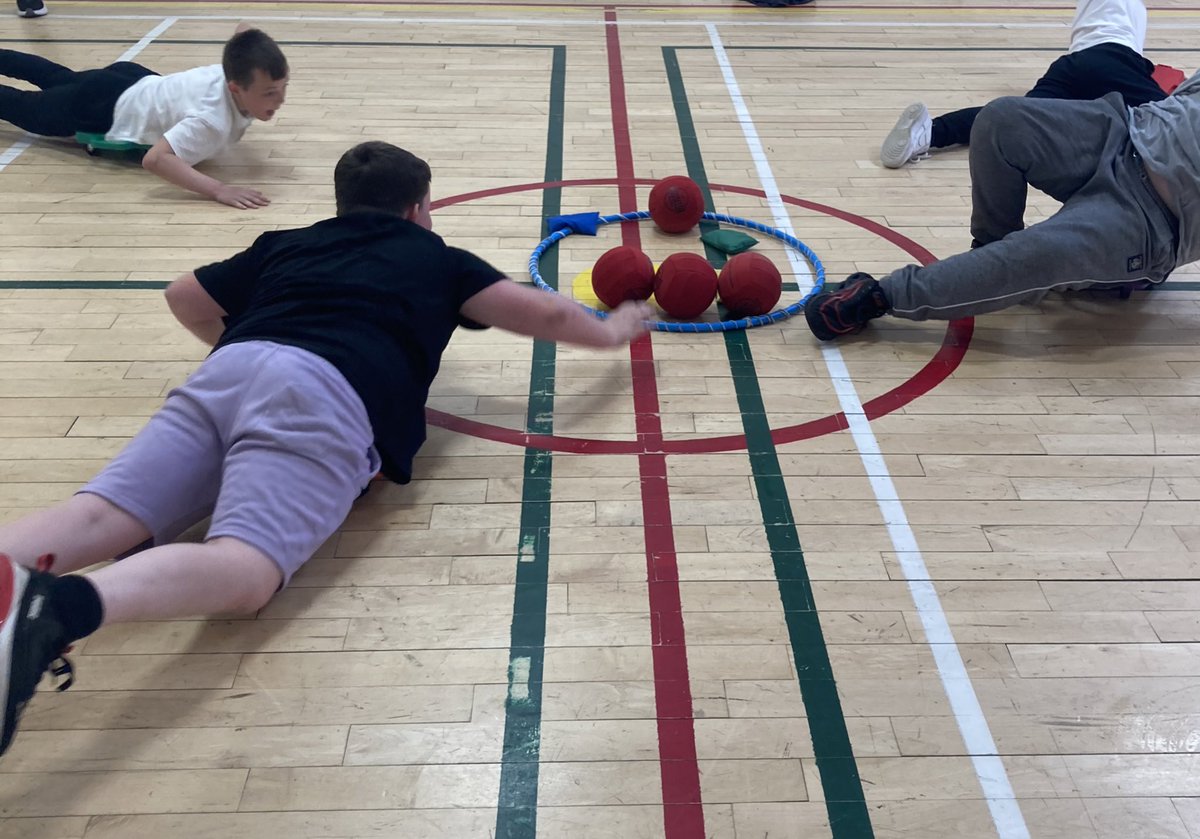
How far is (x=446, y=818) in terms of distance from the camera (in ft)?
6.39

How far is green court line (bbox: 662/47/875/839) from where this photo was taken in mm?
2000

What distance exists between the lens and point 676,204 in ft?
13.5

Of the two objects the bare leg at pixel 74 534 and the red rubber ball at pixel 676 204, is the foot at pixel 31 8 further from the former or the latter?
the bare leg at pixel 74 534

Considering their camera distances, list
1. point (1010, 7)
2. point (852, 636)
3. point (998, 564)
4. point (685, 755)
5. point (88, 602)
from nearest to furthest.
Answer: point (88, 602)
point (685, 755)
point (852, 636)
point (998, 564)
point (1010, 7)

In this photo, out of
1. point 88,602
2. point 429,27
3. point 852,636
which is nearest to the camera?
point 88,602

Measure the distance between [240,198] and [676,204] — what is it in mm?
1881

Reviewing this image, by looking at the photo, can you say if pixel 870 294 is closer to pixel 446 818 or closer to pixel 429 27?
pixel 446 818

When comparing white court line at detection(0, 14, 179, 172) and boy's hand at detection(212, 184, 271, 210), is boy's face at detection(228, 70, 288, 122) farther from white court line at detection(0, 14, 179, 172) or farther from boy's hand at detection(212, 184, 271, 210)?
white court line at detection(0, 14, 179, 172)

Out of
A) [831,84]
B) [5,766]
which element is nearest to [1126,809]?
[5,766]

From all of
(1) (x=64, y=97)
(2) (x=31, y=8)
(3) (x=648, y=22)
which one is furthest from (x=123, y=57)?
(3) (x=648, y=22)

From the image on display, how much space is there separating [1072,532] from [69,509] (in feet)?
8.05

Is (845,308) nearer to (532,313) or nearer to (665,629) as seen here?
(532,313)

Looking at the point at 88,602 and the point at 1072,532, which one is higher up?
the point at 88,602

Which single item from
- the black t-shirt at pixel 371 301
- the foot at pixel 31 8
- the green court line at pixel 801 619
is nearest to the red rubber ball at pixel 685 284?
the green court line at pixel 801 619
